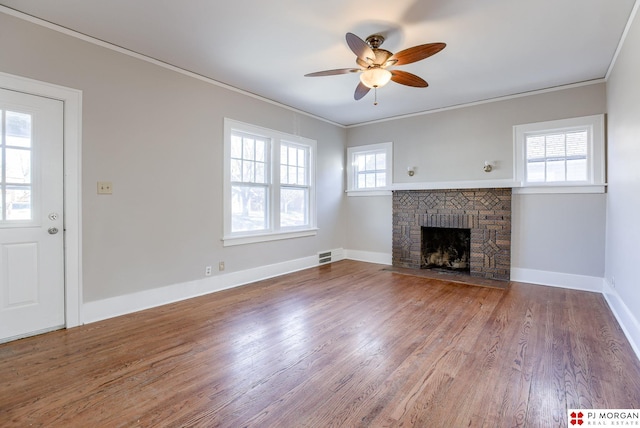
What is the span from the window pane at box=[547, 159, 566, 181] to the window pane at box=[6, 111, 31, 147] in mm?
5845

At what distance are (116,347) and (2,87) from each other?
226 cm

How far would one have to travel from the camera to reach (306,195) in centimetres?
556

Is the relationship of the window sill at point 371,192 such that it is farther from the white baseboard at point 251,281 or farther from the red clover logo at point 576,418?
the red clover logo at point 576,418

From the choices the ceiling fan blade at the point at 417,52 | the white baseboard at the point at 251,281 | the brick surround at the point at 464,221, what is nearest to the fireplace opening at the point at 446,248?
the brick surround at the point at 464,221

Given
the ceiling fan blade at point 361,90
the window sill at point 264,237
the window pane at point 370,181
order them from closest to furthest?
the ceiling fan blade at point 361,90
the window sill at point 264,237
the window pane at point 370,181

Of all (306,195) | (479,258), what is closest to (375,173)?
(306,195)

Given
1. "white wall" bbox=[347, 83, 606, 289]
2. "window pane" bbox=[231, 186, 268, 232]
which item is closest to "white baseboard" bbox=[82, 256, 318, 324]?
"window pane" bbox=[231, 186, 268, 232]

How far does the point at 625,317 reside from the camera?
9.13 feet

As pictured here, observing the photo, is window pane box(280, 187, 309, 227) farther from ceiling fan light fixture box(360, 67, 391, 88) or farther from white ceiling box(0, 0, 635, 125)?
ceiling fan light fixture box(360, 67, 391, 88)

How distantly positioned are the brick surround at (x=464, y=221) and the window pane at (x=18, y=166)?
→ 4796 millimetres

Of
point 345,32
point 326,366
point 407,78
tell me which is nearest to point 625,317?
point 326,366

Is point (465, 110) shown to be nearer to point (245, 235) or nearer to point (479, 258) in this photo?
point (479, 258)

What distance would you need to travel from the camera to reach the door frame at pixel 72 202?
284 centimetres

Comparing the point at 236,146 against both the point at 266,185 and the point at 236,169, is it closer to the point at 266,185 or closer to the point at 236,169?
the point at 236,169
